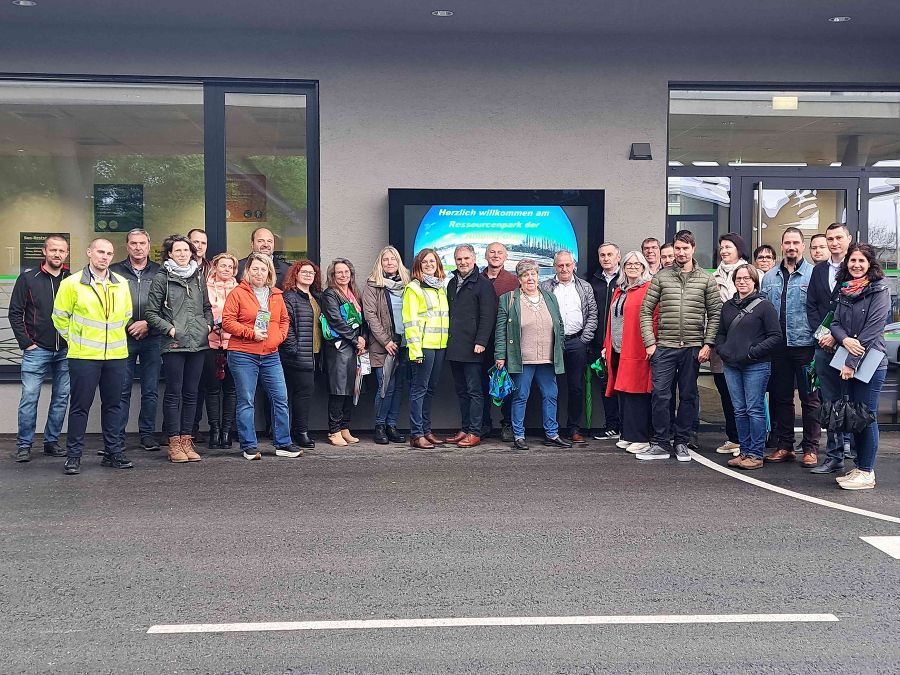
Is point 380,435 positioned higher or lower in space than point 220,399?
lower

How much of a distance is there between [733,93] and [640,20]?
1.73 meters

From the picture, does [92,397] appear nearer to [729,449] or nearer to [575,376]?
[575,376]

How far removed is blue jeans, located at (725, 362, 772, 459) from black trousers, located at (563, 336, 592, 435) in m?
1.66

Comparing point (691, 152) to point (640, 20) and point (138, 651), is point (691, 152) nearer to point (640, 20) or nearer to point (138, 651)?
point (640, 20)

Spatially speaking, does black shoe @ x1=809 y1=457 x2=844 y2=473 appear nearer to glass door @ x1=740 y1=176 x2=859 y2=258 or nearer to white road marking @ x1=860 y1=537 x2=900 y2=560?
white road marking @ x1=860 y1=537 x2=900 y2=560

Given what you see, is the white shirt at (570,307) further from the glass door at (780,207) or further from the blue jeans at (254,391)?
the blue jeans at (254,391)

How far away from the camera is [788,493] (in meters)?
7.20

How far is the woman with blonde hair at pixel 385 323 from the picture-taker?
9.28 m

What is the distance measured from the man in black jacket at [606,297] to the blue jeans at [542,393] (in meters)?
0.71

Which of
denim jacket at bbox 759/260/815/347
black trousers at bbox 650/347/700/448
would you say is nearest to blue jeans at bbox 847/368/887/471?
denim jacket at bbox 759/260/815/347

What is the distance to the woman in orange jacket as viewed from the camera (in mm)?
8430

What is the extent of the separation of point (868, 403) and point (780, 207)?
13.0 ft

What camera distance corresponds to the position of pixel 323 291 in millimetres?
9305

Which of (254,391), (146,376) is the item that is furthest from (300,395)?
(146,376)
